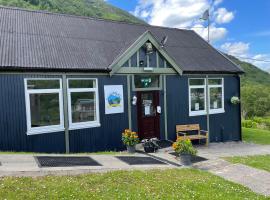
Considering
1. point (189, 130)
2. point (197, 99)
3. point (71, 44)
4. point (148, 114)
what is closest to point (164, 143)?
point (148, 114)

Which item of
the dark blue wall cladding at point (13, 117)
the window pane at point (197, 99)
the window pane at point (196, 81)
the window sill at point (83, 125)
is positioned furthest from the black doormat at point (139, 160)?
the window pane at point (196, 81)

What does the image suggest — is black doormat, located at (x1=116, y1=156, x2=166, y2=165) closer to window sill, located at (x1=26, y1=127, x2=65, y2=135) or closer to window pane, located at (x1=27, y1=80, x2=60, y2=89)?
window sill, located at (x1=26, y1=127, x2=65, y2=135)

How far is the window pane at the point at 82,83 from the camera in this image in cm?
1184

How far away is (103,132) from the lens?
494 inches

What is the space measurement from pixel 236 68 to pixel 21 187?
13884 mm

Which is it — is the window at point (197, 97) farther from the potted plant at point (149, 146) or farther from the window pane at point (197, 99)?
the potted plant at point (149, 146)

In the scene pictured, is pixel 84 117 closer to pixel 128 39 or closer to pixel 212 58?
pixel 128 39

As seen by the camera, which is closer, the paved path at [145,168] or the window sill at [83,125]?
the paved path at [145,168]

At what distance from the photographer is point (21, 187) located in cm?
625

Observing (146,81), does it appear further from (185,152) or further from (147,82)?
(185,152)

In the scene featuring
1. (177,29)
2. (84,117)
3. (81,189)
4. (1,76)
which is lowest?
(81,189)

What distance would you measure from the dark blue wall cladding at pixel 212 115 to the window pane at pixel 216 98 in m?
0.38

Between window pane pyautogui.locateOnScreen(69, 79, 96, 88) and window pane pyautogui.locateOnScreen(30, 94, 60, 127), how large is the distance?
0.73 meters

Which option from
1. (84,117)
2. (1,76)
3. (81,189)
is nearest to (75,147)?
(84,117)
